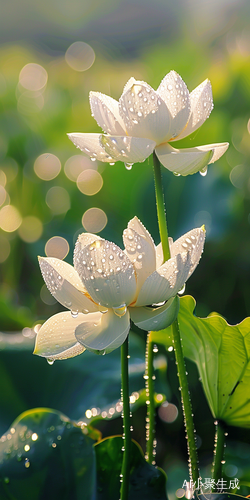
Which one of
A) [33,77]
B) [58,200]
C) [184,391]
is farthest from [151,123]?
[33,77]

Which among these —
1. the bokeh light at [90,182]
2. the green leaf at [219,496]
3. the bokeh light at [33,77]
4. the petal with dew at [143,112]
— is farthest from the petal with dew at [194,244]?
the bokeh light at [33,77]

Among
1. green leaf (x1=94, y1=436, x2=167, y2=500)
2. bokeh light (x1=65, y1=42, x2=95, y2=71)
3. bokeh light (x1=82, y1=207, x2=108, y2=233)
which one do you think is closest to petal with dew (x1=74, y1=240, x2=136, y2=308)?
green leaf (x1=94, y1=436, x2=167, y2=500)

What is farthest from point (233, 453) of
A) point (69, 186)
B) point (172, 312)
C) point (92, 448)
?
point (69, 186)

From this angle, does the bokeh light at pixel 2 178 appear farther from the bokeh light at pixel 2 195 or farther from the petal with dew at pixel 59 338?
the petal with dew at pixel 59 338

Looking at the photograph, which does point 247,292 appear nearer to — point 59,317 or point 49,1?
point 59,317

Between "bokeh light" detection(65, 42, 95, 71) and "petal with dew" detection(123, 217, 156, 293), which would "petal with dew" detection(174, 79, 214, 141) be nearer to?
"petal with dew" detection(123, 217, 156, 293)
